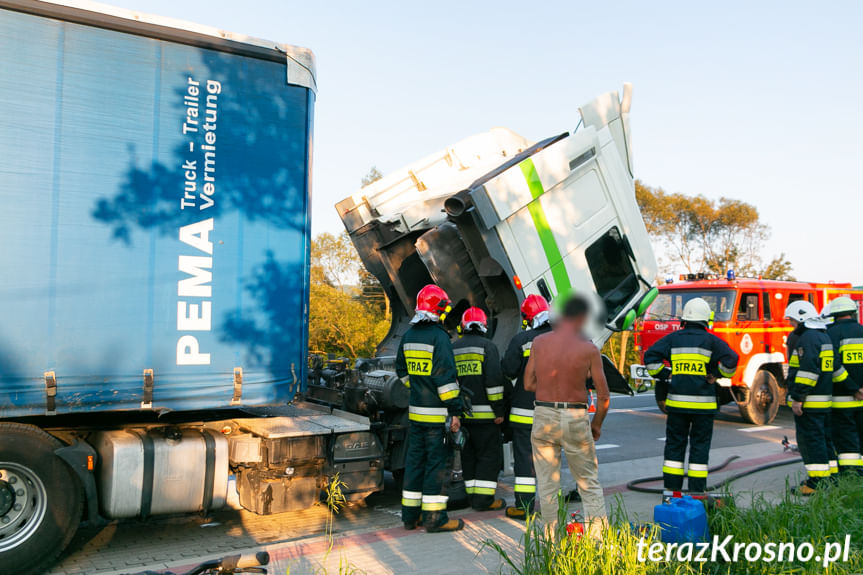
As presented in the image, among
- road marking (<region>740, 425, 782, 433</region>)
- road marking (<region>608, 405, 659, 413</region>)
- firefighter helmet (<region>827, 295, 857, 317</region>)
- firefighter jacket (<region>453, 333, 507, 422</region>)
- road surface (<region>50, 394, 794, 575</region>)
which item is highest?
firefighter helmet (<region>827, 295, 857, 317</region>)

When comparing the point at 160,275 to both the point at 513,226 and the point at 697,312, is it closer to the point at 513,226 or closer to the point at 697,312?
the point at 513,226

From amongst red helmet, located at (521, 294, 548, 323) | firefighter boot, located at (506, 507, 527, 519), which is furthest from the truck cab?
firefighter boot, located at (506, 507, 527, 519)

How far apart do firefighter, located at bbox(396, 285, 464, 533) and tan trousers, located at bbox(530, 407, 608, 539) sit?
942 mm

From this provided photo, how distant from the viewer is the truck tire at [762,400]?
37.9 feet

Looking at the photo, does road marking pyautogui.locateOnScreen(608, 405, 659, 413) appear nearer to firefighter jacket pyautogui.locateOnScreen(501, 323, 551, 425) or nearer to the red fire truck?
the red fire truck

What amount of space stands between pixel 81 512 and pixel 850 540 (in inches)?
196

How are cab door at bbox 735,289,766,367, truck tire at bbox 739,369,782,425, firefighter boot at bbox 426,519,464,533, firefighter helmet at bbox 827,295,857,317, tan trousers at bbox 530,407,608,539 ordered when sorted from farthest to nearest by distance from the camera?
truck tire at bbox 739,369,782,425 → cab door at bbox 735,289,766,367 → firefighter helmet at bbox 827,295,857,317 → firefighter boot at bbox 426,519,464,533 → tan trousers at bbox 530,407,608,539

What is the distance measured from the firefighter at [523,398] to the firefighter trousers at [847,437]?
3277 millimetres

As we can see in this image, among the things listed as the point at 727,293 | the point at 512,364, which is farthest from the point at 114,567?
the point at 727,293

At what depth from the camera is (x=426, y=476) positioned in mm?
5465

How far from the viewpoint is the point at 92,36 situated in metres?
4.66

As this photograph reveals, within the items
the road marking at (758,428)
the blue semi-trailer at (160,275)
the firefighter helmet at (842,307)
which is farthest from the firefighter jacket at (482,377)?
the road marking at (758,428)

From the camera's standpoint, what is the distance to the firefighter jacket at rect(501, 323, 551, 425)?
19.4 feet

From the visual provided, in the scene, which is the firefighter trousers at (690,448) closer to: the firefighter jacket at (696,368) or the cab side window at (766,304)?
the firefighter jacket at (696,368)
